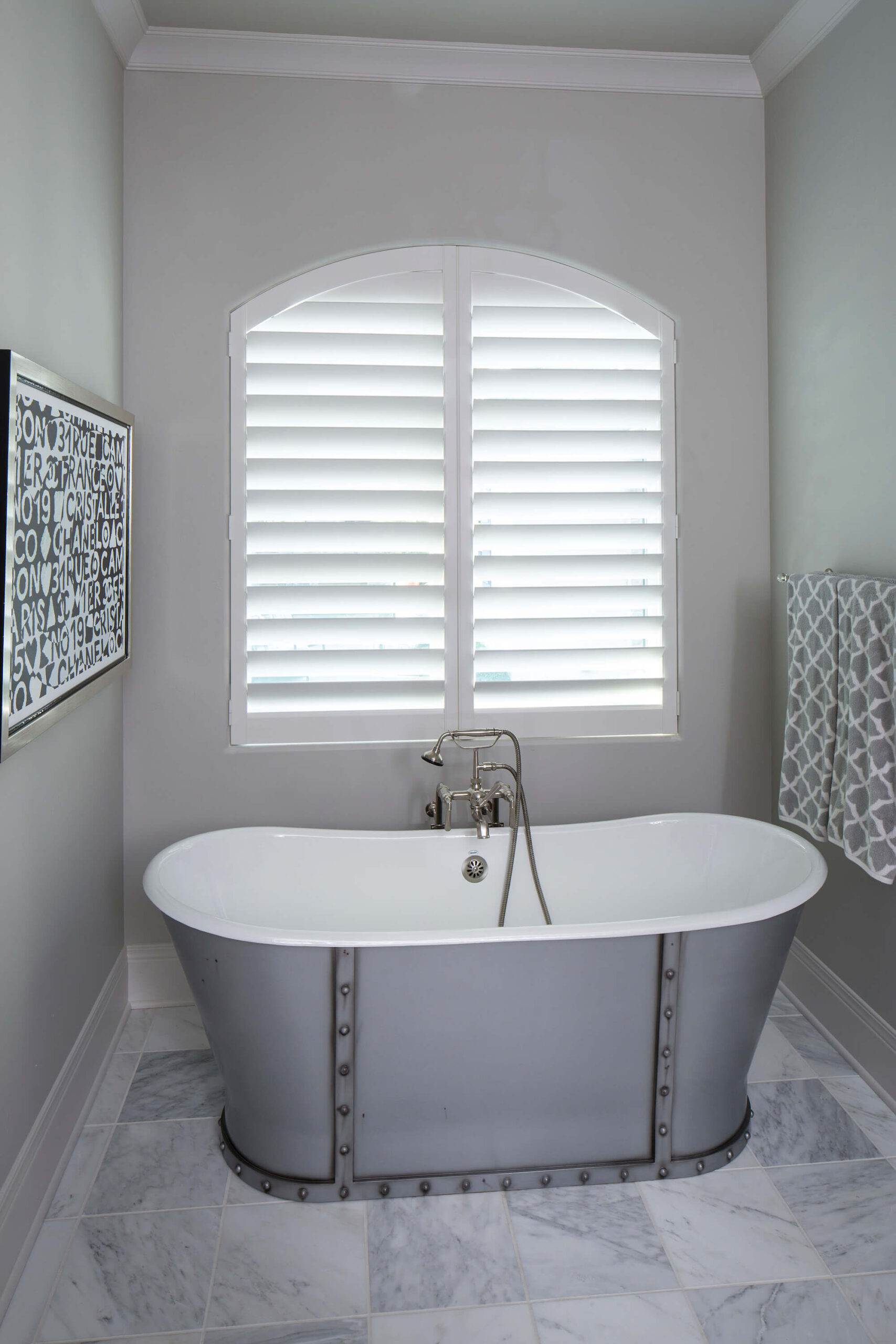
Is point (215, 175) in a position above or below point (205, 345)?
above

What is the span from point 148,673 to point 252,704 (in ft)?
1.06

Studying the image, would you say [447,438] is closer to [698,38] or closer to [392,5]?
[392,5]

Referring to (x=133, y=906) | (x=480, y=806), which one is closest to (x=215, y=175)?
(x=480, y=806)

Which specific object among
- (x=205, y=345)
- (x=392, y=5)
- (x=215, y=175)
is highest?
(x=392, y=5)

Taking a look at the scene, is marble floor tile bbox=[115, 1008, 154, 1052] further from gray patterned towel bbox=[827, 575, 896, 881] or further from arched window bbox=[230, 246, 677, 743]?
gray patterned towel bbox=[827, 575, 896, 881]

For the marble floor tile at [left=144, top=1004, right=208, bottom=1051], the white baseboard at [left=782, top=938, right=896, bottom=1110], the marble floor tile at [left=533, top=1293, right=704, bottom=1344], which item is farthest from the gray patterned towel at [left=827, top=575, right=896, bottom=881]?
the marble floor tile at [left=144, top=1004, right=208, bottom=1051]

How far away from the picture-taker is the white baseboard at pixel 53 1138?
1729mm

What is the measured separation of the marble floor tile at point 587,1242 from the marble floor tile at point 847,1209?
0.32m

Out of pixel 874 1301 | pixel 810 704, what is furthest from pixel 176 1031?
pixel 810 704

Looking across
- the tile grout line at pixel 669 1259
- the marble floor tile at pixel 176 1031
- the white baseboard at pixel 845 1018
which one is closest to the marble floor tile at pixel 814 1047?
the white baseboard at pixel 845 1018

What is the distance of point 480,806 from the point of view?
2.59 m

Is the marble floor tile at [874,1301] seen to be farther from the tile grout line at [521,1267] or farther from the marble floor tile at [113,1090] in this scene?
the marble floor tile at [113,1090]

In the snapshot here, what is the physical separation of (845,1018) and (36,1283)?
2036mm

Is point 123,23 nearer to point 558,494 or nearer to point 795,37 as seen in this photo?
point 558,494
